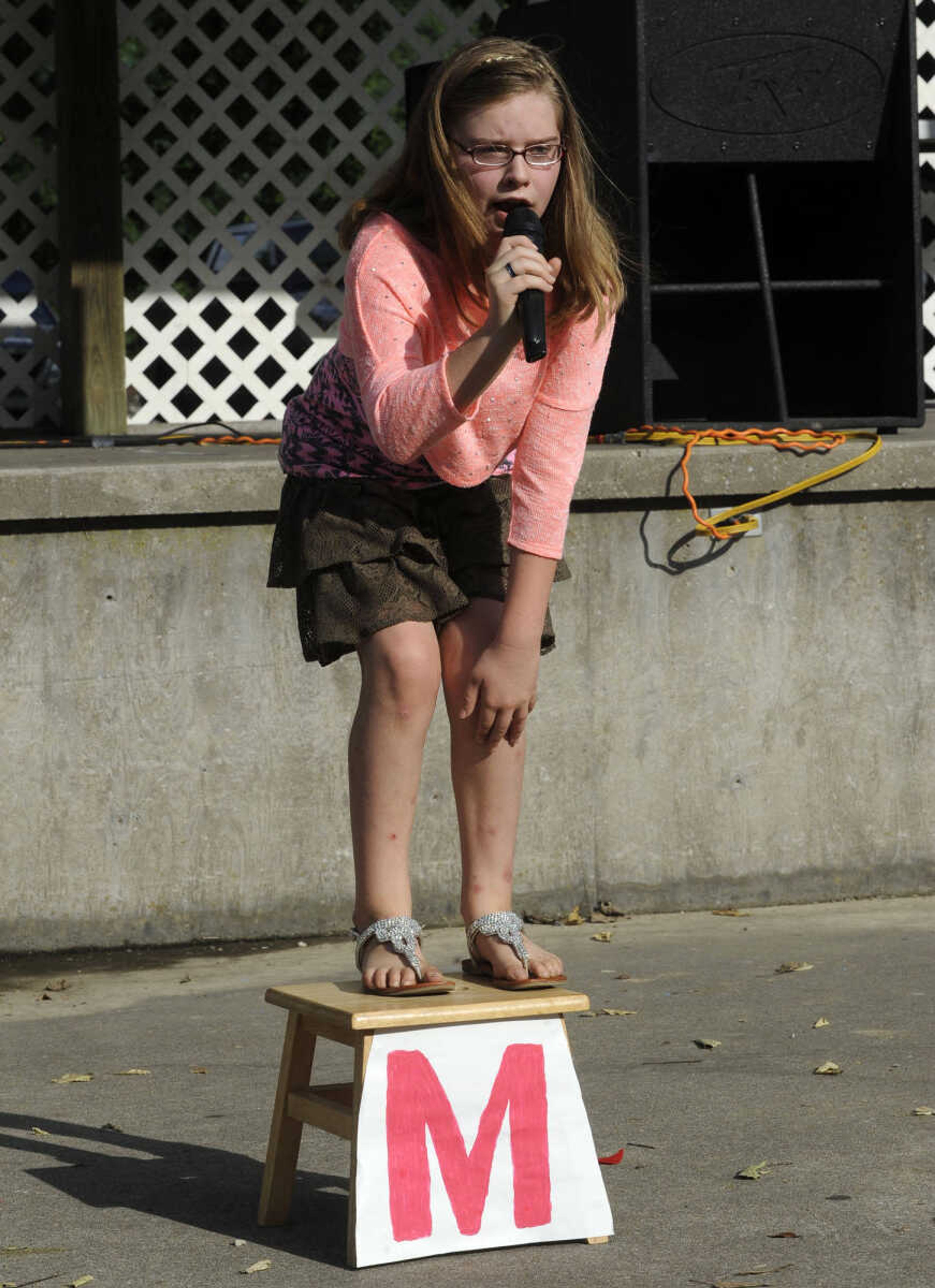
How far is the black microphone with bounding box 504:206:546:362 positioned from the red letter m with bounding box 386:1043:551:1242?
1152 millimetres

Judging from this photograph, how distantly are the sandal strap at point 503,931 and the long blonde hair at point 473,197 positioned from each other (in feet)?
3.33

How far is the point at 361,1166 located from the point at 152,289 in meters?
4.84

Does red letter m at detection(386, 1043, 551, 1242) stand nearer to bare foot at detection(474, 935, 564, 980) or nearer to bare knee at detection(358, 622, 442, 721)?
bare foot at detection(474, 935, 564, 980)

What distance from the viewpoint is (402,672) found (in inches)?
130

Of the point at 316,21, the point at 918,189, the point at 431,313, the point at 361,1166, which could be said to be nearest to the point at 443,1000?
the point at 361,1166

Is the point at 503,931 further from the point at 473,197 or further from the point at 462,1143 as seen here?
the point at 473,197

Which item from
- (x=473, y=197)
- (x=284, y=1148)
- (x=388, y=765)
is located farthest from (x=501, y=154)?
(x=284, y=1148)

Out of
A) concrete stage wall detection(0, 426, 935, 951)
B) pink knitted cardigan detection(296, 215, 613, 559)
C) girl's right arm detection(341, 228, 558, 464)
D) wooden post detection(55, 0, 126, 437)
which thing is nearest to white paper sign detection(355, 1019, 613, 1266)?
pink knitted cardigan detection(296, 215, 613, 559)

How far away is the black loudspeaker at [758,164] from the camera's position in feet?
20.1

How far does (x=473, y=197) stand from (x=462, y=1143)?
154cm

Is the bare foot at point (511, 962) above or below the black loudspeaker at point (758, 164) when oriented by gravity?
below

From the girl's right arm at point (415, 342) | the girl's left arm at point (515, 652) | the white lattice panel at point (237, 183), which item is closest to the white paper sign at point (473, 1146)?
the girl's left arm at point (515, 652)

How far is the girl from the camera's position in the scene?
3.19 meters

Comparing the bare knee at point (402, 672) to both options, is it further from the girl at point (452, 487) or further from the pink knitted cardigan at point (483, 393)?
the pink knitted cardigan at point (483, 393)
